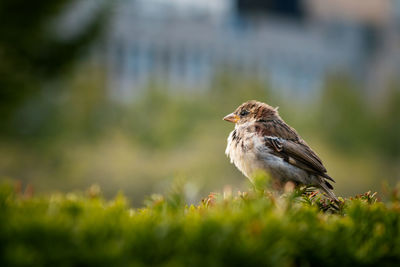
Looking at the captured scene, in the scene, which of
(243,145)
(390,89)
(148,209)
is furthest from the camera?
(390,89)

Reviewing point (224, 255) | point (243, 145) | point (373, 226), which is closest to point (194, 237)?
point (224, 255)

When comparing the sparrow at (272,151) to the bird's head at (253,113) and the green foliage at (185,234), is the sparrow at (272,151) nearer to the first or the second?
the bird's head at (253,113)

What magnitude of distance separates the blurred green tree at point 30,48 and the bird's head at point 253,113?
24.6 feet

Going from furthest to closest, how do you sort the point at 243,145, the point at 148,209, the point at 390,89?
the point at 390,89 < the point at 243,145 < the point at 148,209

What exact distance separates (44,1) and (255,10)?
2471 inches

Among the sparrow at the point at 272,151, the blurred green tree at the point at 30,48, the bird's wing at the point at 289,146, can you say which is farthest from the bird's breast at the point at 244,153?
the blurred green tree at the point at 30,48

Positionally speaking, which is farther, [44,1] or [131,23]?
[131,23]

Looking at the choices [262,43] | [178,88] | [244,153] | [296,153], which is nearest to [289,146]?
[296,153]

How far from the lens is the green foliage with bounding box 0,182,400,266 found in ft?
6.91

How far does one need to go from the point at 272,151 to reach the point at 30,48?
8832mm

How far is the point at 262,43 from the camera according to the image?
233ft

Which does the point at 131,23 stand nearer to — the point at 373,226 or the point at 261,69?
the point at 261,69

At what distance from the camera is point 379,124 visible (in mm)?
40500

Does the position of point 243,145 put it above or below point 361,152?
above
